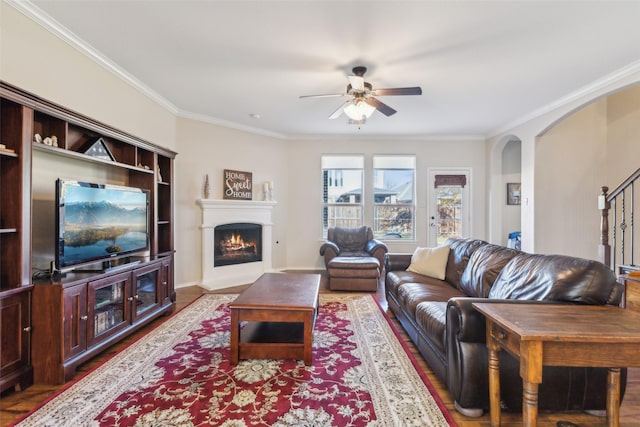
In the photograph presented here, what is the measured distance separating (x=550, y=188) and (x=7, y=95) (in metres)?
6.32

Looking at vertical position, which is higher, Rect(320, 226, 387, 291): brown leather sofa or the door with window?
the door with window

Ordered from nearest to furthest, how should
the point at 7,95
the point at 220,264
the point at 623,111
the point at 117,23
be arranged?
the point at 7,95
the point at 117,23
the point at 623,111
the point at 220,264

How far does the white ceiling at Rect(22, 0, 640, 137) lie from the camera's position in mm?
→ 2176

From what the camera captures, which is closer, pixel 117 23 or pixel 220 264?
pixel 117 23

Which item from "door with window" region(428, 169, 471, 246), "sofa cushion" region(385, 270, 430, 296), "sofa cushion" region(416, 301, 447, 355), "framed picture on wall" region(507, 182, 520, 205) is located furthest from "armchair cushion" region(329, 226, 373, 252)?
"sofa cushion" region(416, 301, 447, 355)

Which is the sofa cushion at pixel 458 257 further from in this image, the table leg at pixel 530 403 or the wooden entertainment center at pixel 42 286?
the wooden entertainment center at pixel 42 286

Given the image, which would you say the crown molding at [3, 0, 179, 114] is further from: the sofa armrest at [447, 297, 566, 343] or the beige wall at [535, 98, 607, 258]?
the beige wall at [535, 98, 607, 258]

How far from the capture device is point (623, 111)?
457 cm

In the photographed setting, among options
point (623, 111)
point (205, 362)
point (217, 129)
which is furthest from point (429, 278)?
point (623, 111)

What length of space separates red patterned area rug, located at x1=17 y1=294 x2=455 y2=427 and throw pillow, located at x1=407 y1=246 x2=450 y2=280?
0.96 metres

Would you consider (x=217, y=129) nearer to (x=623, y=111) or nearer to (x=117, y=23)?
(x=117, y=23)

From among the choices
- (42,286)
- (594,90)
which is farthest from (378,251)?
(42,286)

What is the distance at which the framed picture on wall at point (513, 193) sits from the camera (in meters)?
5.73

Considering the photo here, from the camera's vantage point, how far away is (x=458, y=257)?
309 centimetres
